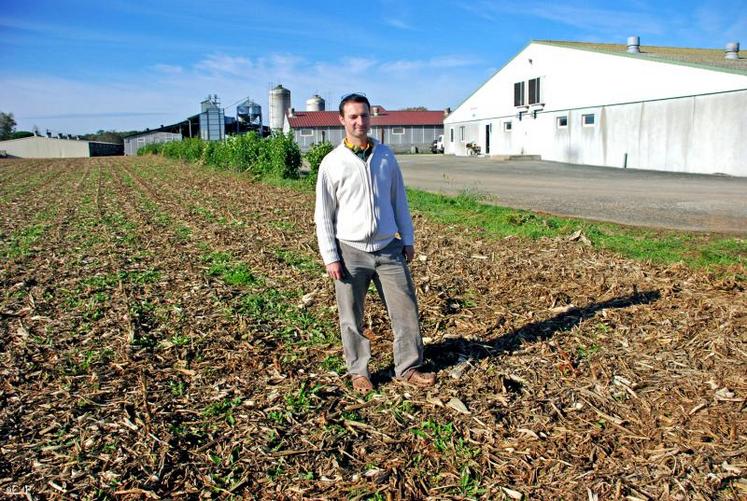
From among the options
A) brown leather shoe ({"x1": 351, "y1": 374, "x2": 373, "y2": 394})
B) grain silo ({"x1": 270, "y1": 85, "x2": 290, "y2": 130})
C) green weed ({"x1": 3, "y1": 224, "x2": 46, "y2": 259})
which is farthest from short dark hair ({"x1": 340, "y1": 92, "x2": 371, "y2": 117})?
grain silo ({"x1": 270, "y1": 85, "x2": 290, "y2": 130})

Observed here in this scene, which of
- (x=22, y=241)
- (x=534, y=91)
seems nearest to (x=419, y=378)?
(x=22, y=241)

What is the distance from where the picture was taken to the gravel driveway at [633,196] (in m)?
10.6

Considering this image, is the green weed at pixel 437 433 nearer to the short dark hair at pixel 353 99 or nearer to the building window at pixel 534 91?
the short dark hair at pixel 353 99

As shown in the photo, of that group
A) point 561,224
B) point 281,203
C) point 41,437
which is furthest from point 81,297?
point 281,203

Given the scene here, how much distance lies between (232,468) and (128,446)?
68 centimetres

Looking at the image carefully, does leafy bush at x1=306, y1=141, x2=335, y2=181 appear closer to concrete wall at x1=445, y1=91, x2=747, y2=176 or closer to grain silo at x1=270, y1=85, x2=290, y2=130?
concrete wall at x1=445, y1=91, x2=747, y2=176

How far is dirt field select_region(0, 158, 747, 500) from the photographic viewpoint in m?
3.20

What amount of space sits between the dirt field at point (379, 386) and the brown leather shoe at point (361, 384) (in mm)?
61

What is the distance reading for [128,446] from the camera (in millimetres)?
3523

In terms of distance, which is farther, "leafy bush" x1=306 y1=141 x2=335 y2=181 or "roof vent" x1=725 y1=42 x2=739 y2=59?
"roof vent" x1=725 y1=42 x2=739 y2=59

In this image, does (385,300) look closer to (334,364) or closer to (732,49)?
(334,364)

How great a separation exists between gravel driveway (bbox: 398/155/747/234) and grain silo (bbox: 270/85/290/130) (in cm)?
4990

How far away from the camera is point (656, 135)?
2611 cm

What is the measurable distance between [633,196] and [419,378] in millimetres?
12315
